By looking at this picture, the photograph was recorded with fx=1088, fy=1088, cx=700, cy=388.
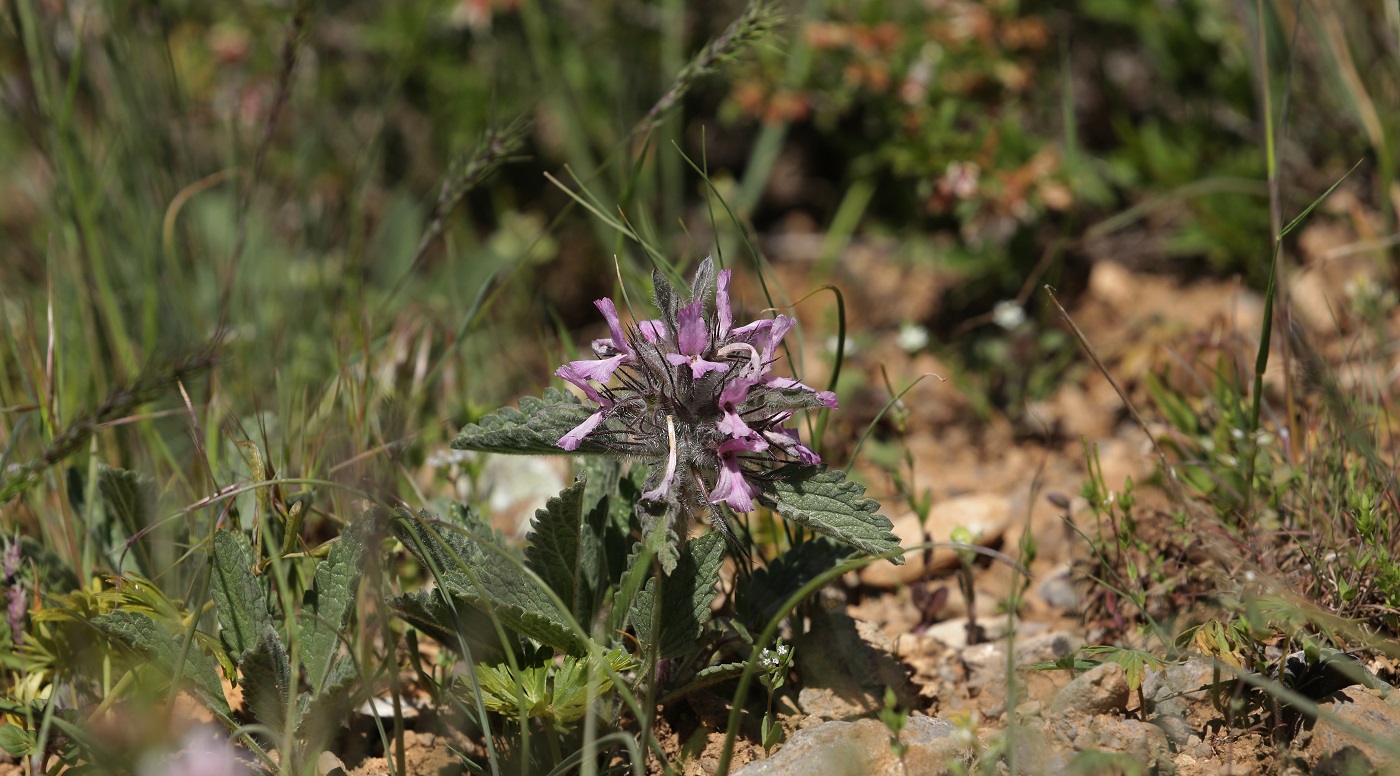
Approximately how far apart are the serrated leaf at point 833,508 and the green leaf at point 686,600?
141 millimetres

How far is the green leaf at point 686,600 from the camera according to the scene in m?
1.87

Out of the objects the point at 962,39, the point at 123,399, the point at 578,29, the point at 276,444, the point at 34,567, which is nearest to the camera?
the point at 123,399

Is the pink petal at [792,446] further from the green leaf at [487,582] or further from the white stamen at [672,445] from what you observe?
the green leaf at [487,582]

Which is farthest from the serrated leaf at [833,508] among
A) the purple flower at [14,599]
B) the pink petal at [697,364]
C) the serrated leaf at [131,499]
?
the purple flower at [14,599]

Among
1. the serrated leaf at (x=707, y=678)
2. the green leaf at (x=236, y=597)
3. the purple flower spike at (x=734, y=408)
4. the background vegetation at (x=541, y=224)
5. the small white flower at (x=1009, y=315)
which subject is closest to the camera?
the purple flower spike at (x=734, y=408)

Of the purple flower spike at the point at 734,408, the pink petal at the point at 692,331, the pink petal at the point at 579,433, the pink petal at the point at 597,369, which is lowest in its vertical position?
the pink petal at the point at 579,433

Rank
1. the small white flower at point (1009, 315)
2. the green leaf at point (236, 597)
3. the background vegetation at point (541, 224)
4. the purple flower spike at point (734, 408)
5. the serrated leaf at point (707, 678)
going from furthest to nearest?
the small white flower at point (1009, 315)
the background vegetation at point (541, 224)
the green leaf at point (236, 597)
the serrated leaf at point (707, 678)
the purple flower spike at point (734, 408)

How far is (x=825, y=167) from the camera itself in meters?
4.52

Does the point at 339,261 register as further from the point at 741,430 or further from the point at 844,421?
the point at 741,430

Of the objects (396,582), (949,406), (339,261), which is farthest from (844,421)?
(339,261)

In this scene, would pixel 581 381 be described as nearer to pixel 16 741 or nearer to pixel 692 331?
pixel 692 331

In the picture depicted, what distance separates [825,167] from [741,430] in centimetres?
302

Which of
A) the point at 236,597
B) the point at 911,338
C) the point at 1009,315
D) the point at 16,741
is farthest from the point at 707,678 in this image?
the point at 1009,315

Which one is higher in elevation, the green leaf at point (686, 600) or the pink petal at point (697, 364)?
the pink petal at point (697, 364)
